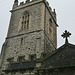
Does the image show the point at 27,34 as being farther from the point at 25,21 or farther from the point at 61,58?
the point at 61,58

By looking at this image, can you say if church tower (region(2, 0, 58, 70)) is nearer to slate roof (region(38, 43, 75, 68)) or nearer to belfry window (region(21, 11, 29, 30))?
belfry window (region(21, 11, 29, 30))

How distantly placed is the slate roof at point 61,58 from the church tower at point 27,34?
2.58m

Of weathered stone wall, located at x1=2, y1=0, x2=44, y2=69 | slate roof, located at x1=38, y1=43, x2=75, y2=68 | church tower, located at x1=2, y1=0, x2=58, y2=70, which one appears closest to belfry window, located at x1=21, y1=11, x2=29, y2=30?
church tower, located at x1=2, y1=0, x2=58, y2=70

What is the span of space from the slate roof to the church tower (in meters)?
2.58

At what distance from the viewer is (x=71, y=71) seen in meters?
10.0

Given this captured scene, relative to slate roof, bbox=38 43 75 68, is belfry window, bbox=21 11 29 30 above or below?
above

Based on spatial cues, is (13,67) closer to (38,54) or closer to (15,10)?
(38,54)

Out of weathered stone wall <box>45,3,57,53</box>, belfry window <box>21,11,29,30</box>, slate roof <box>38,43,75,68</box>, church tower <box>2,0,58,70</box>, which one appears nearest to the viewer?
slate roof <box>38,43,75,68</box>

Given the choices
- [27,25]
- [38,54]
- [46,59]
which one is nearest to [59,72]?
[46,59]

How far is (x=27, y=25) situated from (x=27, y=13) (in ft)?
7.12

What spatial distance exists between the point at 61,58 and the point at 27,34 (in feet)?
24.1

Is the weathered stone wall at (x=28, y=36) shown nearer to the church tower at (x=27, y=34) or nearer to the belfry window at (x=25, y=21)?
the church tower at (x=27, y=34)

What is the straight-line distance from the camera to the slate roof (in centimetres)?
1064

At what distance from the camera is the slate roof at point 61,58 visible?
10.6m
